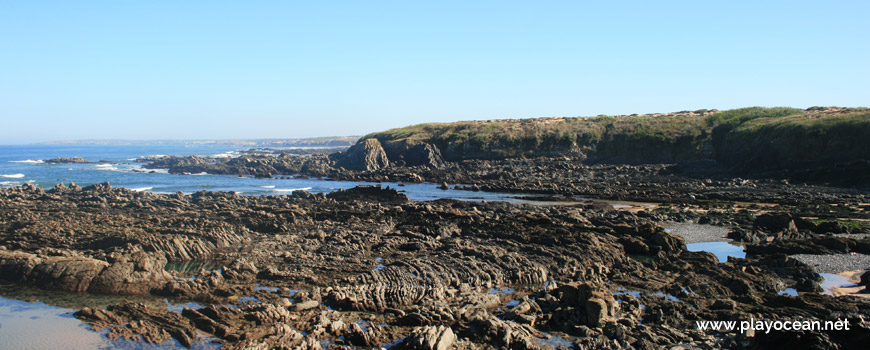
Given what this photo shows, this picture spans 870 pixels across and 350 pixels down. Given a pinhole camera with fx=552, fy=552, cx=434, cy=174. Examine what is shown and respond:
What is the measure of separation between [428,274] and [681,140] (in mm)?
63667

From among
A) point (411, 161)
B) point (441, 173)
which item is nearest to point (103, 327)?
point (441, 173)

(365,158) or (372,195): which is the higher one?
(365,158)

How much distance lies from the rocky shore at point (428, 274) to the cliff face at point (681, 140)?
69.7 feet

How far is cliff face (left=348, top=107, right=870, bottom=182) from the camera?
51.9 m

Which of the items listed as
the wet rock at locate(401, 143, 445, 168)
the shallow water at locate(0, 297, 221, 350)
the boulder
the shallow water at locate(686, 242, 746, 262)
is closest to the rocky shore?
the shallow water at locate(0, 297, 221, 350)

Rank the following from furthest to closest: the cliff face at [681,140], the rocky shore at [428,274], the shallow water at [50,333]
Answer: the cliff face at [681,140], the rocky shore at [428,274], the shallow water at [50,333]

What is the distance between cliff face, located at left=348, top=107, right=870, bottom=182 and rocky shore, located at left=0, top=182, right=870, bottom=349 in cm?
2123

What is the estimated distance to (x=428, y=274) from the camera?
19.0 m

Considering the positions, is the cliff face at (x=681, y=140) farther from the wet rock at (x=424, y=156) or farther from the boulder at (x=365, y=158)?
the boulder at (x=365, y=158)

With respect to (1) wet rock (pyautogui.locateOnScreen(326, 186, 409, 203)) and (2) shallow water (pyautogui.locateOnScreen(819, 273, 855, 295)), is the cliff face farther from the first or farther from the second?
(1) wet rock (pyautogui.locateOnScreen(326, 186, 409, 203))

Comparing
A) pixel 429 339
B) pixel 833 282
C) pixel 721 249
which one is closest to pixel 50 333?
pixel 429 339

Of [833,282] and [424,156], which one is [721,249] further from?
[424,156]

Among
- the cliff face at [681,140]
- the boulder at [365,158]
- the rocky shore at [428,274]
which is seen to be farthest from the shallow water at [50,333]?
the boulder at [365,158]

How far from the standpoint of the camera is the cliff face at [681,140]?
2045 inches
